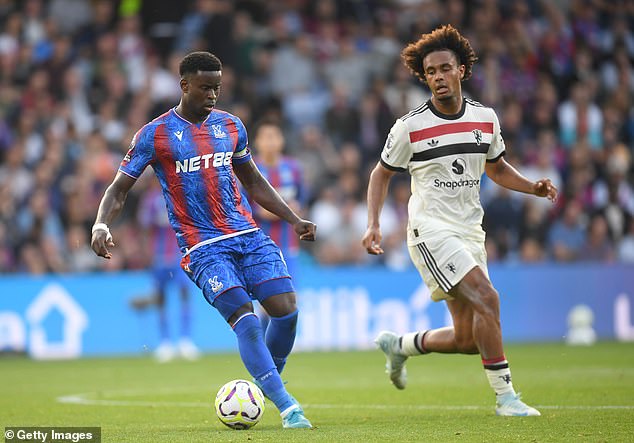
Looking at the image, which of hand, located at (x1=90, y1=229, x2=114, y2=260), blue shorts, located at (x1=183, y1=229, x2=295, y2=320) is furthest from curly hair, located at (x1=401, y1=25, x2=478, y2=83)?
hand, located at (x1=90, y1=229, x2=114, y2=260)

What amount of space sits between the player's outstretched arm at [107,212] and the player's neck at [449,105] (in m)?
2.27

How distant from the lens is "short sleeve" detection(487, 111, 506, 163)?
8797 mm

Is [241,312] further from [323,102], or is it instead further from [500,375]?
[323,102]

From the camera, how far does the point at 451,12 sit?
872 inches

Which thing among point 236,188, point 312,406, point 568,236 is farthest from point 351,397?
point 568,236

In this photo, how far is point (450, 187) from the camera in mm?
8570

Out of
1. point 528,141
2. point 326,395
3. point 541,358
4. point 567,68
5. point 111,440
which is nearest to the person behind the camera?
point 111,440

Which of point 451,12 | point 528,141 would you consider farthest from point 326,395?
point 451,12

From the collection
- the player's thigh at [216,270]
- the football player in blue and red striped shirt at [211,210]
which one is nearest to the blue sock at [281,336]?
the football player in blue and red striped shirt at [211,210]

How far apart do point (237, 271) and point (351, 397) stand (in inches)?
114

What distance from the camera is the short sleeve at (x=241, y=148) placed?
27.0ft

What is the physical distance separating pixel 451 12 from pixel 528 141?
3027 mm

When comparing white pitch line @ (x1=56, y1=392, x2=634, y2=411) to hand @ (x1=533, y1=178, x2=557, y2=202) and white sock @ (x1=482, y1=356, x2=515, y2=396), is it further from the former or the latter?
hand @ (x1=533, y1=178, x2=557, y2=202)

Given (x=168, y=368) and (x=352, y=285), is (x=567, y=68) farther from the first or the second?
(x=168, y=368)
